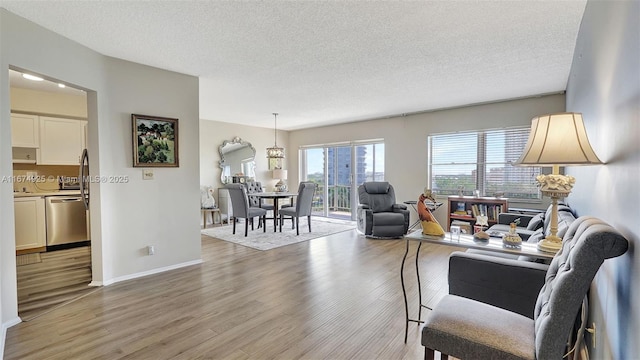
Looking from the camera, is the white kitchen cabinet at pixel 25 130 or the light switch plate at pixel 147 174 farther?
the white kitchen cabinet at pixel 25 130

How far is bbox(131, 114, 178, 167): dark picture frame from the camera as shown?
3.38m

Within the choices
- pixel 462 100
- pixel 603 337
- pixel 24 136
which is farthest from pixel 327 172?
pixel 603 337

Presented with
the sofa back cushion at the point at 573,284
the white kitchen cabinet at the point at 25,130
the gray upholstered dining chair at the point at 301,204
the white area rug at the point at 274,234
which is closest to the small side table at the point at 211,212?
the white area rug at the point at 274,234

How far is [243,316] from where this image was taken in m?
2.44

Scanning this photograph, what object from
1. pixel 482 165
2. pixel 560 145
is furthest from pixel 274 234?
pixel 560 145

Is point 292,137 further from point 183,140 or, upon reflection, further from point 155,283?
point 155,283

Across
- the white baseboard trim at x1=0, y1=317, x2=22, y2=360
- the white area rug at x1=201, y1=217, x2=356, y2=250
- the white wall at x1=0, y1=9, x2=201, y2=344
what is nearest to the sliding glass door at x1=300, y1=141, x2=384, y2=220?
the white area rug at x1=201, y1=217, x2=356, y2=250

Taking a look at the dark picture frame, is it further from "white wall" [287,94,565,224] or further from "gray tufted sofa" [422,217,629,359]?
"white wall" [287,94,565,224]

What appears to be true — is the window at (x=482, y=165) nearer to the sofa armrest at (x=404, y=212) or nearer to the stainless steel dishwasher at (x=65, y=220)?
the sofa armrest at (x=404, y=212)

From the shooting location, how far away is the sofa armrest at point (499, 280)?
73.5 inches

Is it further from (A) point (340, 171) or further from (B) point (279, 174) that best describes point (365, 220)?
(B) point (279, 174)

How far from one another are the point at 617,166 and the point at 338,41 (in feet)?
7.50

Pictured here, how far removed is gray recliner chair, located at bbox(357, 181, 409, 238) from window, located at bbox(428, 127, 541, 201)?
1.05 meters

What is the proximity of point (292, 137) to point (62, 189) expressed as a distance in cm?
530
